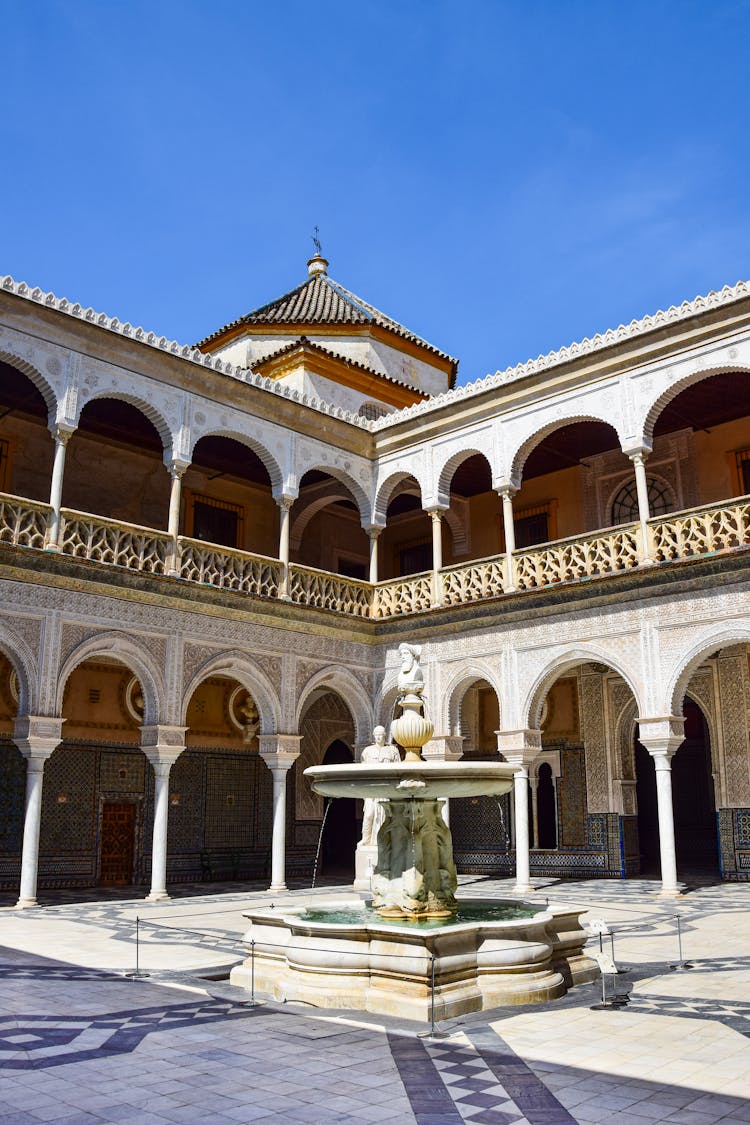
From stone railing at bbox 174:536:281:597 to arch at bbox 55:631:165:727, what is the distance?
1089 millimetres

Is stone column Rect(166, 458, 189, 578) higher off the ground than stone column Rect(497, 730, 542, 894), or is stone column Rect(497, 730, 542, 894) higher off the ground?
stone column Rect(166, 458, 189, 578)

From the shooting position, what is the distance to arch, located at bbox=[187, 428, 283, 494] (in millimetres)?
13383

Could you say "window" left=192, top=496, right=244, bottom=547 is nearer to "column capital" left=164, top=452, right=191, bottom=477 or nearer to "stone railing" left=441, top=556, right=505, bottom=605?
"column capital" left=164, top=452, right=191, bottom=477

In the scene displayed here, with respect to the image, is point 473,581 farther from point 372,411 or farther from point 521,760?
point 372,411

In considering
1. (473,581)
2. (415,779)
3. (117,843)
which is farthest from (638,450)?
(117,843)

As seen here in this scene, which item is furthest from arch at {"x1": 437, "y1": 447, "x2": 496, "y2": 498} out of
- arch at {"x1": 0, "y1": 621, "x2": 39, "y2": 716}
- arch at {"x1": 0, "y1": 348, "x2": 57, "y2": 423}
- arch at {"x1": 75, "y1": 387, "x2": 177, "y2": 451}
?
arch at {"x1": 0, "y1": 621, "x2": 39, "y2": 716}

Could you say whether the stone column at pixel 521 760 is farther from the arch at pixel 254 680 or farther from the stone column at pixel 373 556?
the stone column at pixel 373 556

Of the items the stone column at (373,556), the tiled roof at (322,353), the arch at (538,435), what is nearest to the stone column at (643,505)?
the arch at (538,435)

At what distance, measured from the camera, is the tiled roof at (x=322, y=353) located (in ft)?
56.4

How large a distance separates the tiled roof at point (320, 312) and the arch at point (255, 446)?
475 cm

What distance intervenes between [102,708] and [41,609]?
3.35 m

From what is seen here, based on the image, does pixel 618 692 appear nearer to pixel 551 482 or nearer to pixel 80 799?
pixel 551 482

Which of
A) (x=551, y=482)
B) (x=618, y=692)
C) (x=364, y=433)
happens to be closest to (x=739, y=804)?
(x=618, y=692)

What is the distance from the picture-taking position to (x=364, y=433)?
50.4ft
